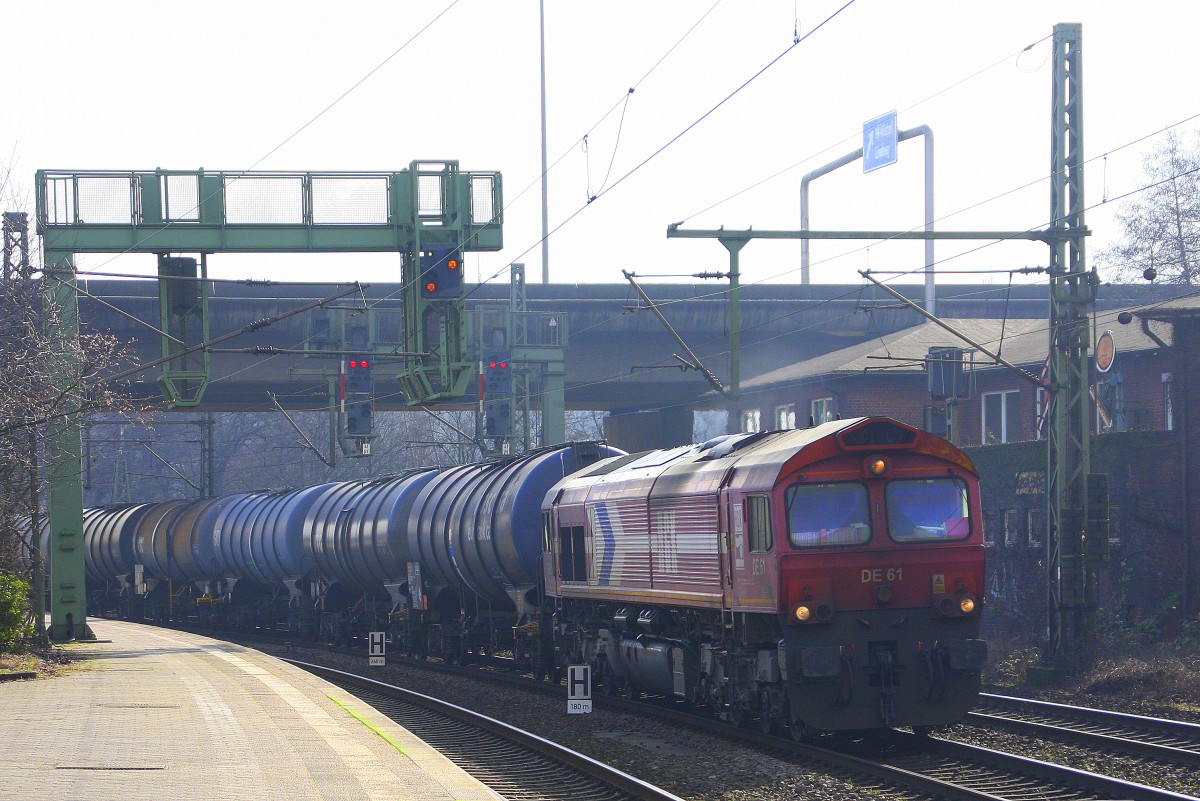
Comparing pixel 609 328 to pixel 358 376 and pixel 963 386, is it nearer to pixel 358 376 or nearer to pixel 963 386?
pixel 358 376

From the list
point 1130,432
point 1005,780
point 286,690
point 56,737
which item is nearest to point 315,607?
point 286,690

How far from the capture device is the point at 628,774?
13.0 meters

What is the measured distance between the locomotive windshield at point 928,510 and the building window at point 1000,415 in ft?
75.4

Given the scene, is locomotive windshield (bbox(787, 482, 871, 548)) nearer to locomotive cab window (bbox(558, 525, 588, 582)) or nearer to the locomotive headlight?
the locomotive headlight

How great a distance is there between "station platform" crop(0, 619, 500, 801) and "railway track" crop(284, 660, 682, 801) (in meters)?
0.83

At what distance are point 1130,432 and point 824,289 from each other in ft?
77.4

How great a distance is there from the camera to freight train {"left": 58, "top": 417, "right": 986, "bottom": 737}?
1344cm

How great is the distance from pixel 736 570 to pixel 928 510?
6.50 ft

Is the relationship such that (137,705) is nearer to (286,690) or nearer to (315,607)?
(286,690)

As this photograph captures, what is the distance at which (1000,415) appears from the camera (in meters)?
38.1

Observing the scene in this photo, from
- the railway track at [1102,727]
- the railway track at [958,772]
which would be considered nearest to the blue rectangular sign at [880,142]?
the railway track at [1102,727]

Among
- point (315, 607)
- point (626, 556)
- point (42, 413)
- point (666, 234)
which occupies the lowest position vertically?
point (315, 607)

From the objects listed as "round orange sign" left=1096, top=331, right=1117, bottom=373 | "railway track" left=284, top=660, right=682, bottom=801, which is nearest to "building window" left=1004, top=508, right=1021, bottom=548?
"round orange sign" left=1096, top=331, right=1117, bottom=373

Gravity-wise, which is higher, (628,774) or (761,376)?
(761,376)
